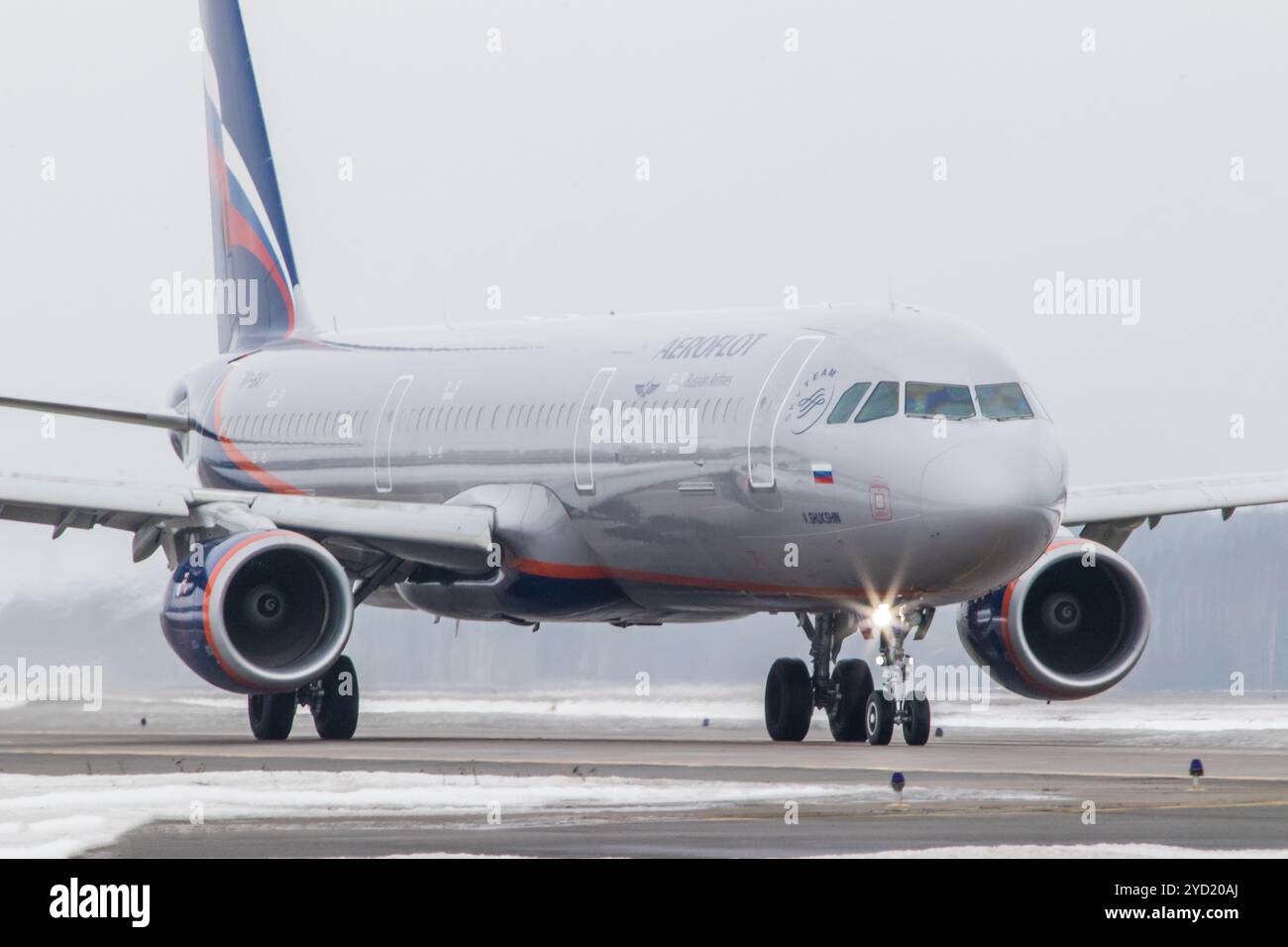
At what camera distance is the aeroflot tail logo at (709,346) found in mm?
24125

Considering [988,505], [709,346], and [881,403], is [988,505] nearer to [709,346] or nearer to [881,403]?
[881,403]

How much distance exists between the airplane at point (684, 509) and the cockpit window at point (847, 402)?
0.07 ft

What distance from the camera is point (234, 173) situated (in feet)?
113

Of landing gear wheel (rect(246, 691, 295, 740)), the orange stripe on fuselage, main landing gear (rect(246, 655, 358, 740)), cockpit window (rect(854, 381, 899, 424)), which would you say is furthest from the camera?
the orange stripe on fuselage

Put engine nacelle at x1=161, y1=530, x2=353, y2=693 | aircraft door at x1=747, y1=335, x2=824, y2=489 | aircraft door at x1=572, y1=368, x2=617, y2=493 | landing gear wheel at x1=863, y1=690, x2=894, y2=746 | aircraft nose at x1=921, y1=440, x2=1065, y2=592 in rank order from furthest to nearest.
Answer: aircraft door at x1=572, y1=368, x2=617, y2=493
engine nacelle at x1=161, y1=530, x2=353, y2=693
aircraft door at x1=747, y1=335, x2=824, y2=489
landing gear wheel at x1=863, y1=690, x2=894, y2=746
aircraft nose at x1=921, y1=440, x2=1065, y2=592

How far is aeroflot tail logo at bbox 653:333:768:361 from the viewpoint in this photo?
2412cm

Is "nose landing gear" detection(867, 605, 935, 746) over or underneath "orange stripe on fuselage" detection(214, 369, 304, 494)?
underneath

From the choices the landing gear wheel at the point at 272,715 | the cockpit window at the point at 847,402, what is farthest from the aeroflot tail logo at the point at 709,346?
the landing gear wheel at the point at 272,715
